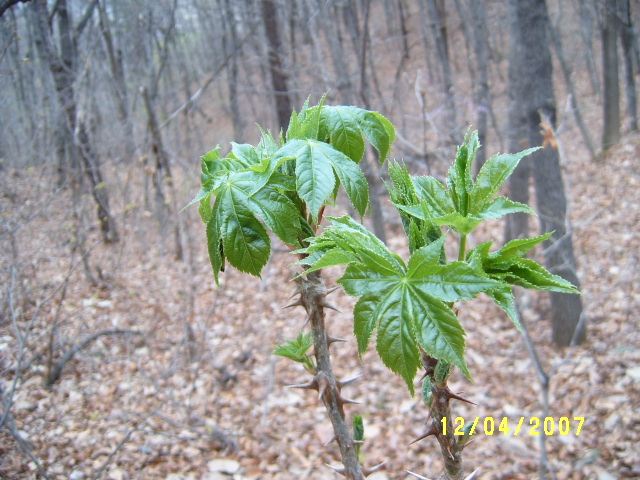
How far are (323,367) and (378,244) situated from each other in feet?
1.01

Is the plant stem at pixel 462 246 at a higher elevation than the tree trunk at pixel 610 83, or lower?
lower

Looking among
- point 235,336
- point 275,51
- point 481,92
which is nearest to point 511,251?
point 235,336

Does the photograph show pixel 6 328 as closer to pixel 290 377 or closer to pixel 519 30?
pixel 290 377

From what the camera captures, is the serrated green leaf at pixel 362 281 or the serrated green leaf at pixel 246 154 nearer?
the serrated green leaf at pixel 362 281

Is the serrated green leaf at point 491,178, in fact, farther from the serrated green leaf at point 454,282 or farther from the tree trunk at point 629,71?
the tree trunk at point 629,71

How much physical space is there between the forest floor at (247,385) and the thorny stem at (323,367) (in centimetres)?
196

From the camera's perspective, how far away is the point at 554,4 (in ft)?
71.5

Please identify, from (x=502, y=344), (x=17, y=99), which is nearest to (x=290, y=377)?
(x=502, y=344)

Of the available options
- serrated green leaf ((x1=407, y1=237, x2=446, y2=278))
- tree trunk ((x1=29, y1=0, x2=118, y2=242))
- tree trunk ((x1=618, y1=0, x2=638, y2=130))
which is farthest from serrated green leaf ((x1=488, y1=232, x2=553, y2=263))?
tree trunk ((x1=618, y1=0, x2=638, y2=130))

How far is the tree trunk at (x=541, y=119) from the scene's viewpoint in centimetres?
448

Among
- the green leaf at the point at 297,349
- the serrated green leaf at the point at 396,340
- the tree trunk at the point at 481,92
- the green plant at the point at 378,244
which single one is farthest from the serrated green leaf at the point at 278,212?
the tree trunk at the point at 481,92

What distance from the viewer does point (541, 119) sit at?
171 inches

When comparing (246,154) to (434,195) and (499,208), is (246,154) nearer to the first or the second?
(434,195)

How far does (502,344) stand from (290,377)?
2339 millimetres
